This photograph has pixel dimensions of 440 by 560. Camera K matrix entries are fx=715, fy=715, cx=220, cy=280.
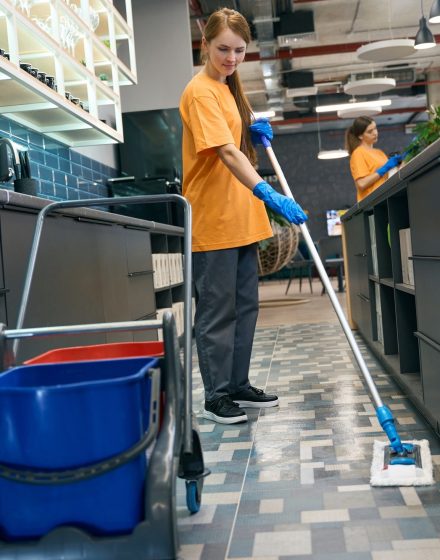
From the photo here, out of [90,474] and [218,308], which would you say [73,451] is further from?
[218,308]

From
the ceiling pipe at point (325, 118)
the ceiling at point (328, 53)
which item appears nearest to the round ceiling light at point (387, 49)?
the ceiling at point (328, 53)

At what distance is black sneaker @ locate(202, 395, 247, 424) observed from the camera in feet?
8.65

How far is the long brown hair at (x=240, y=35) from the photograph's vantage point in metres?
2.53

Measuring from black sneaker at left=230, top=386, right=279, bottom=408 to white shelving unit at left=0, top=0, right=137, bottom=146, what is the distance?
1.60 m

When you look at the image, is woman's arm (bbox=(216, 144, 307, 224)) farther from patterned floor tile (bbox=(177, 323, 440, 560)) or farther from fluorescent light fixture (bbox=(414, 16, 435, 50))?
fluorescent light fixture (bbox=(414, 16, 435, 50))

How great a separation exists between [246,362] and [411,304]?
2.41 feet

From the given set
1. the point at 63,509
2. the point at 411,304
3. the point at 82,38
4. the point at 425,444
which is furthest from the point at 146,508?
the point at 82,38

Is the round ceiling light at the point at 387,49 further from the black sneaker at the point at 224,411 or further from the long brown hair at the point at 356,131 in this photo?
the black sneaker at the point at 224,411

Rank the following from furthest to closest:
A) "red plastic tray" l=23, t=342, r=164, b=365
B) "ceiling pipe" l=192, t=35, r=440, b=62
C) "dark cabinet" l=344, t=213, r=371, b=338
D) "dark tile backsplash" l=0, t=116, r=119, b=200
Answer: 1. "ceiling pipe" l=192, t=35, r=440, b=62
2. "dark cabinet" l=344, t=213, r=371, b=338
3. "dark tile backsplash" l=0, t=116, r=119, b=200
4. "red plastic tray" l=23, t=342, r=164, b=365

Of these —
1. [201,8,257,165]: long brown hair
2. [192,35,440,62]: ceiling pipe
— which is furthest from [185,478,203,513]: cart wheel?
[192,35,440,62]: ceiling pipe

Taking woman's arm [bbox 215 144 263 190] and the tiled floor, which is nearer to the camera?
the tiled floor

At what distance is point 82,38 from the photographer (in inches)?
162

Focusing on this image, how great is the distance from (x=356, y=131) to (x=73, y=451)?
3945mm

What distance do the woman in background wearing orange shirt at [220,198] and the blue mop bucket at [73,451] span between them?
57.3 inches
